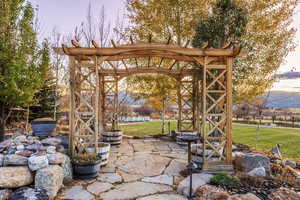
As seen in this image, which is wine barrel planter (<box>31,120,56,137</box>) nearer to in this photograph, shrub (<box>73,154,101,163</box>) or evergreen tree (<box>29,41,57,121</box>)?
shrub (<box>73,154,101,163</box>)

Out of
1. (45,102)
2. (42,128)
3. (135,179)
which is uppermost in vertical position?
(45,102)

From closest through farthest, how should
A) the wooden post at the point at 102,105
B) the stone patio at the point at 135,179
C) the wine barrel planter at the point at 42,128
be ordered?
1. the stone patio at the point at 135,179
2. the wine barrel planter at the point at 42,128
3. the wooden post at the point at 102,105

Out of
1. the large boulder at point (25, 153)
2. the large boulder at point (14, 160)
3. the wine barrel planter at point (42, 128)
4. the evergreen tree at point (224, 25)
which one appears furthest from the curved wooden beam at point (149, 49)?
the large boulder at point (14, 160)

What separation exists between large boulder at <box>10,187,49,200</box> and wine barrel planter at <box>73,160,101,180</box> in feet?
3.05

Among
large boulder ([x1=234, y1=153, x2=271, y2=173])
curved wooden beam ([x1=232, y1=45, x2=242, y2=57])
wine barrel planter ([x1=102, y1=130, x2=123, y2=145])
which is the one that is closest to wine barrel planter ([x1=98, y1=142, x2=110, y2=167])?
wine barrel planter ([x1=102, y1=130, x2=123, y2=145])

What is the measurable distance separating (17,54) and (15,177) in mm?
3749

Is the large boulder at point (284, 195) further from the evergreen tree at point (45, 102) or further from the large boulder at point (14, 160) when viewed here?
the evergreen tree at point (45, 102)

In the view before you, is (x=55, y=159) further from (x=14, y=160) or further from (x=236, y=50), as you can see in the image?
(x=236, y=50)

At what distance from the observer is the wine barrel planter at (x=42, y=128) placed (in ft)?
16.2

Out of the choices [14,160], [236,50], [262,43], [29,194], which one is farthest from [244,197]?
[262,43]

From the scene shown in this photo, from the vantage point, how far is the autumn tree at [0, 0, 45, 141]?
5.11 m

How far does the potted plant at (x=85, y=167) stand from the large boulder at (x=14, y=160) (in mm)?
980

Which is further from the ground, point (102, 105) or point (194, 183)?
point (102, 105)

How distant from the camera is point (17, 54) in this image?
Answer: 5.31 metres
